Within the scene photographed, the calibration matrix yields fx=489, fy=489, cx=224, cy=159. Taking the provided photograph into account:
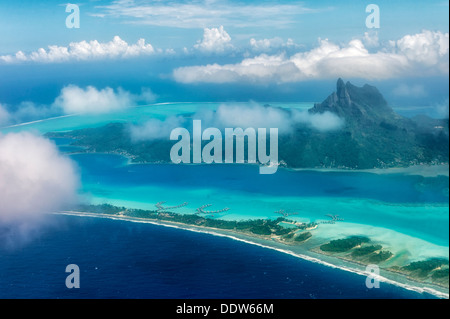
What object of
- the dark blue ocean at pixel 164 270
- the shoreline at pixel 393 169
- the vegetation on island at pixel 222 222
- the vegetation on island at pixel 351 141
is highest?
the vegetation on island at pixel 351 141

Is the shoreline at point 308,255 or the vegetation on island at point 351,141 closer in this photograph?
the shoreline at point 308,255

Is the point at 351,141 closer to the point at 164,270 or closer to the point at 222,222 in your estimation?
the point at 222,222

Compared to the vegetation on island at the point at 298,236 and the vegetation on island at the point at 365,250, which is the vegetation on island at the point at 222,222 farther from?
the vegetation on island at the point at 365,250

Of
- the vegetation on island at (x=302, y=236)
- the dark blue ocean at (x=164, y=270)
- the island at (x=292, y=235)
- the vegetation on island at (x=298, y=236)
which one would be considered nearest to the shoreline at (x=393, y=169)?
the vegetation on island at (x=298, y=236)

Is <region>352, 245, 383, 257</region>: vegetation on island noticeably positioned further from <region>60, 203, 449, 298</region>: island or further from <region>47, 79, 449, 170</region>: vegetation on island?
<region>47, 79, 449, 170</region>: vegetation on island

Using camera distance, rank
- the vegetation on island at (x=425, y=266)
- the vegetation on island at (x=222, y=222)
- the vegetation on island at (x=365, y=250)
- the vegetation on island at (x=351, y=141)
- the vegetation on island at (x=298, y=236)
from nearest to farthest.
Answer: the vegetation on island at (x=425, y=266)
the vegetation on island at (x=298, y=236)
the vegetation on island at (x=365, y=250)
the vegetation on island at (x=222, y=222)
the vegetation on island at (x=351, y=141)

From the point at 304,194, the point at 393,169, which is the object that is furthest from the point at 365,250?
the point at 393,169

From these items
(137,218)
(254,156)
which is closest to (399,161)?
(254,156)
